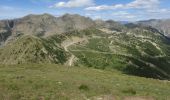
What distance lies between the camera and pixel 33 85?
33.0 m

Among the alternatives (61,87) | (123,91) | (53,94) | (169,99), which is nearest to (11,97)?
(53,94)

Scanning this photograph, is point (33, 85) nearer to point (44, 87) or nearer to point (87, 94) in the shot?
point (44, 87)

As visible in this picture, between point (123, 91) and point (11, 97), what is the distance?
1222 cm

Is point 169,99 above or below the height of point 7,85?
below

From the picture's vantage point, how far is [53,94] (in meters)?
29.7

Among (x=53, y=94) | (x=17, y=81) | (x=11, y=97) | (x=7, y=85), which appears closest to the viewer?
(x=11, y=97)

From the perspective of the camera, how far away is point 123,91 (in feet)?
109

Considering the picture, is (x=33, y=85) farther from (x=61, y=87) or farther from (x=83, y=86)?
(x=83, y=86)

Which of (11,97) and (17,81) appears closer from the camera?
(11,97)

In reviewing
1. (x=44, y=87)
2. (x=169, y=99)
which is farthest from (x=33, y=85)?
(x=169, y=99)

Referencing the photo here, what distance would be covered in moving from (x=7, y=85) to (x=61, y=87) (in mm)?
5708

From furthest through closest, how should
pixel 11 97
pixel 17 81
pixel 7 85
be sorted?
pixel 17 81
pixel 7 85
pixel 11 97

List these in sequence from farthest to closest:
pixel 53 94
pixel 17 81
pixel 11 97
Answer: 1. pixel 17 81
2. pixel 53 94
3. pixel 11 97

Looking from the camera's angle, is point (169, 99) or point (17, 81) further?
point (17, 81)
